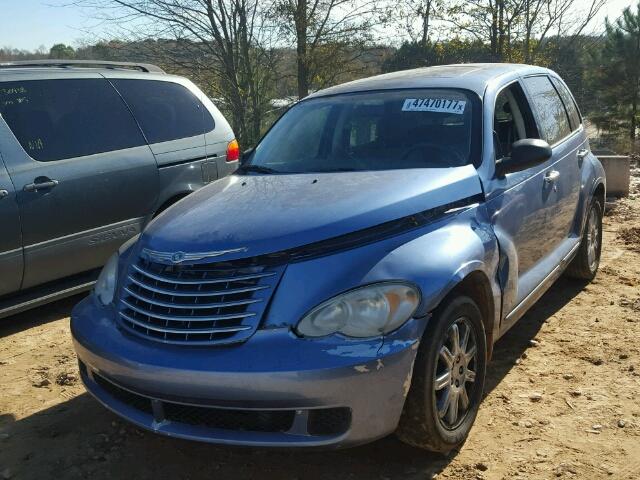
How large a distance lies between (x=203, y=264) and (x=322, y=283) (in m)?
0.51

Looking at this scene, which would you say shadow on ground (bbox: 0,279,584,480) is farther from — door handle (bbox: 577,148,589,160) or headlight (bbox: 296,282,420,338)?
door handle (bbox: 577,148,589,160)

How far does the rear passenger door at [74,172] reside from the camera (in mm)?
4496

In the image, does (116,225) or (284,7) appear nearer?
(116,225)

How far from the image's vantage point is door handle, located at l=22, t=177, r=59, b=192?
14.6 feet

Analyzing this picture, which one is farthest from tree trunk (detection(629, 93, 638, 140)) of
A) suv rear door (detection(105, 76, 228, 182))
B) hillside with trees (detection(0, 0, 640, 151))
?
suv rear door (detection(105, 76, 228, 182))

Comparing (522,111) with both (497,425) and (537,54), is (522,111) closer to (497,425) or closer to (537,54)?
(497,425)

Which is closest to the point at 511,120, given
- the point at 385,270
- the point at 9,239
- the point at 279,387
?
the point at 385,270

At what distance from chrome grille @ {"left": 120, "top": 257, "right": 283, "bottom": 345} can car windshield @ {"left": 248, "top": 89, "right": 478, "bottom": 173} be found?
118 centimetres

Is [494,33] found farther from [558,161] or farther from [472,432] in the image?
[472,432]

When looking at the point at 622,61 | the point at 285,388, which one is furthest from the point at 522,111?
the point at 622,61

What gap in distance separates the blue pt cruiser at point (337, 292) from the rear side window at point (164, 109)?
217 cm

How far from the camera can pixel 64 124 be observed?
488cm

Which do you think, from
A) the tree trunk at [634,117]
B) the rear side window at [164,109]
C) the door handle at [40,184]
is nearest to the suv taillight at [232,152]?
the rear side window at [164,109]

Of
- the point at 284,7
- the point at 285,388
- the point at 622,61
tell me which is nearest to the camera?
the point at 285,388
